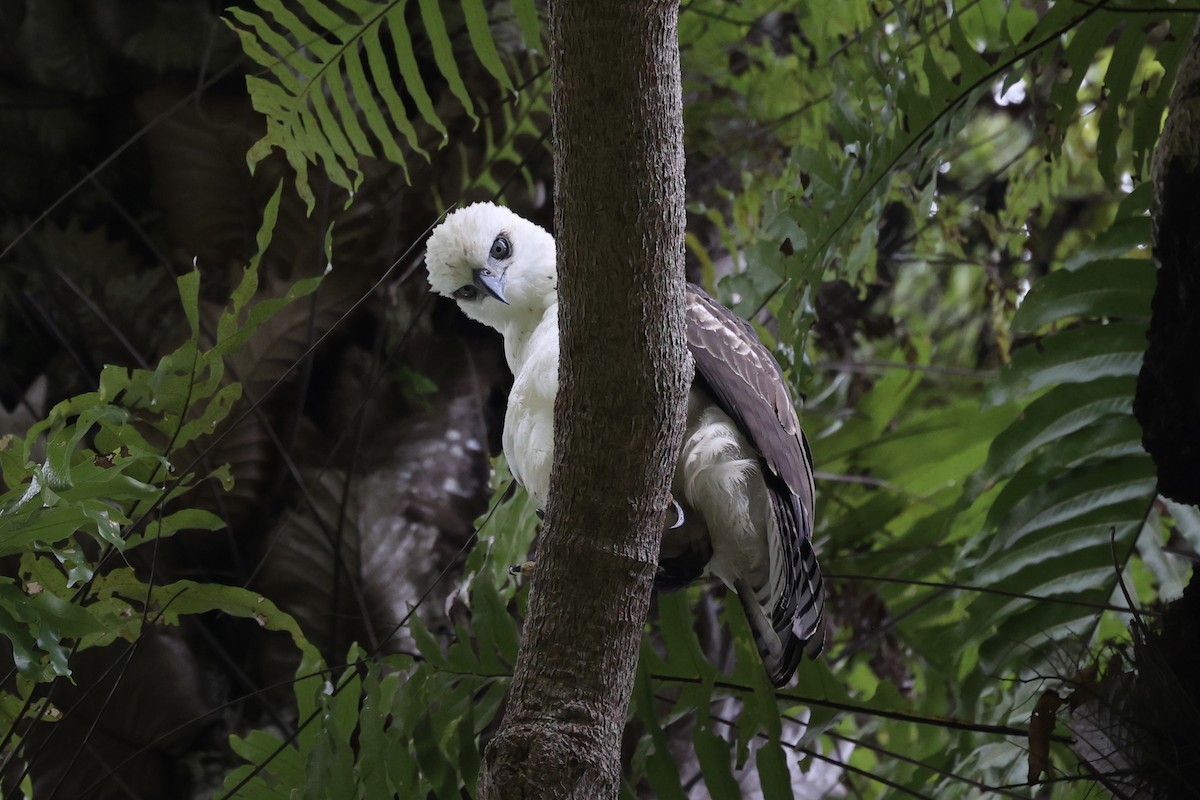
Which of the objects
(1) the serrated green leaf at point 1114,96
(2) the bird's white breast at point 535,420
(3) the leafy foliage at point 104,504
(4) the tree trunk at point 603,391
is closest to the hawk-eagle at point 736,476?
(2) the bird's white breast at point 535,420

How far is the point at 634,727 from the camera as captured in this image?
2670 mm

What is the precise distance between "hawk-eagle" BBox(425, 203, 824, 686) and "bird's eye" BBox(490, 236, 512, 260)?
0.19 m

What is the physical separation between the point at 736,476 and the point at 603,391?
1.60ft

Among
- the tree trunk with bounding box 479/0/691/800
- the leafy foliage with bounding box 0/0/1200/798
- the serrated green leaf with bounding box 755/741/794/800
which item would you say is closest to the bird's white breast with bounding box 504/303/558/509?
the leafy foliage with bounding box 0/0/1200/798

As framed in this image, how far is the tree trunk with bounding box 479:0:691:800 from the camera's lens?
3.45ft

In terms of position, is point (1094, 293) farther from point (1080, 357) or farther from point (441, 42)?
point (441, 42)

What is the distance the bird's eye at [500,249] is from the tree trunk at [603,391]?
0.81 metres

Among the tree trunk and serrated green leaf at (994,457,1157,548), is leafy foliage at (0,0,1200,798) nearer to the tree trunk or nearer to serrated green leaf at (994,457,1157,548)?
serrated green leaf at (994,457,1157,548)

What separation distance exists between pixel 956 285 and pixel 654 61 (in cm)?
328

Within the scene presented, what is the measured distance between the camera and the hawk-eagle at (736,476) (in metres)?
1.60

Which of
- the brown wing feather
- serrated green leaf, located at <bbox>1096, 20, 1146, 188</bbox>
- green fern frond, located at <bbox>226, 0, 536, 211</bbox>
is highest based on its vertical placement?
serrated green leaf, located at <bbox>1096, 20, 1146, 188</bbox>

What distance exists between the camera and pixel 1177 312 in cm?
146

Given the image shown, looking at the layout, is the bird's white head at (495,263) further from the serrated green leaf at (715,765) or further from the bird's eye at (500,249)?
the serrated green leaf at (715,765)

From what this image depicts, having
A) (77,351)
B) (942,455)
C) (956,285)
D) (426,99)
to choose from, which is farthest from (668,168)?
(956,285)
